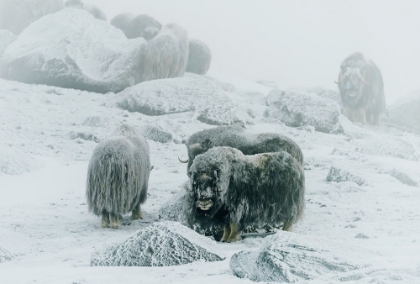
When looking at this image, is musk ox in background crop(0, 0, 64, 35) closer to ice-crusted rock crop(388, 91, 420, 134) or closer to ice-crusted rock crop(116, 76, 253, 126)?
ice-crusted rock crop(116, 76, 253, 126)

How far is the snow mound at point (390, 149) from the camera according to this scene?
10.8 m

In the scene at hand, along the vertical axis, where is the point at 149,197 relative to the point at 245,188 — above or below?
below

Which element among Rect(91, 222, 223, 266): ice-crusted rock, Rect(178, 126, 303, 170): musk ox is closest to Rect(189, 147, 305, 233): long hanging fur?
Rect(91, 222, 223, 266): ice-crusted rock

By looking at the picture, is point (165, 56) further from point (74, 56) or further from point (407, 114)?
point (407, 114)

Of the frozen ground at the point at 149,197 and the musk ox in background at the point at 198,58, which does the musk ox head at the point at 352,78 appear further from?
the musk ox in background at the point at 198,58

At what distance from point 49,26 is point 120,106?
5.44m

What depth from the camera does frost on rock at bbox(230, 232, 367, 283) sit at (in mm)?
3877

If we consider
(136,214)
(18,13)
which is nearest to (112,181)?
(136,214)

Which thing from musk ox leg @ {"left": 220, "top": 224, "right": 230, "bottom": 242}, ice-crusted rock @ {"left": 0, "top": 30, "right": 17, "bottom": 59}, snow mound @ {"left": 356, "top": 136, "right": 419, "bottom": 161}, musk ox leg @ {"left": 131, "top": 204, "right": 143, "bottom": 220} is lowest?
ice-crusted rock @ {"left": 0, "top": 30, "right": 17, "bottom": 59}

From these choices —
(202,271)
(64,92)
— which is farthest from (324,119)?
(202,271)

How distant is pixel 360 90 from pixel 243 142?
10.8m

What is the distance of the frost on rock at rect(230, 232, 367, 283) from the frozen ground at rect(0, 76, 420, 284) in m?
0.04

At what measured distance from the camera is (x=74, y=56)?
53.7 ft

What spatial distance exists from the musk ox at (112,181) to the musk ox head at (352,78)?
11480 mm
